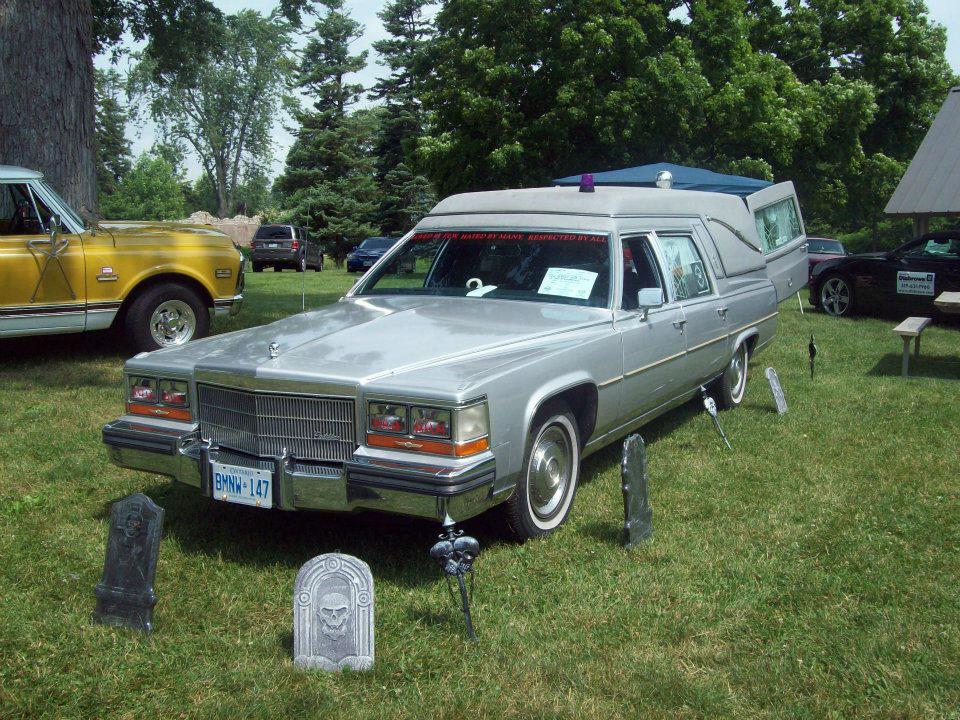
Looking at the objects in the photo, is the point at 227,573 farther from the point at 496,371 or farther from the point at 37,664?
the point at 496,371

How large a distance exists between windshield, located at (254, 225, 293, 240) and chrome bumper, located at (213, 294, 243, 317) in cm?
2094

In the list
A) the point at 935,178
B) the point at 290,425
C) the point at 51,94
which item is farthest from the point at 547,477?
the point at 935,178

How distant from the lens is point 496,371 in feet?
13.7

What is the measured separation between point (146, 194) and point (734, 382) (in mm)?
62976

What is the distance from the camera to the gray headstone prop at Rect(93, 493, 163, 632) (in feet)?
12.0

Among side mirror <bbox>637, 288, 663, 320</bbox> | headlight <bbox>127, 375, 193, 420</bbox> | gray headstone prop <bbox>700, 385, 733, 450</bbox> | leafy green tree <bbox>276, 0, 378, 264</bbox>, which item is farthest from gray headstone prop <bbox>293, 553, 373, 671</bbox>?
leafy green tree <bbox>276, 0, 378, 264</bbox>

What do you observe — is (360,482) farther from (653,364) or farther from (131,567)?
(653,364)

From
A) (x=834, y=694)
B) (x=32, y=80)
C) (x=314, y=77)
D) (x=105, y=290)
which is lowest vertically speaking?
(x=834, y=694)

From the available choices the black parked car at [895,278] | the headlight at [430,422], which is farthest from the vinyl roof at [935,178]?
the headlight at [430,422]

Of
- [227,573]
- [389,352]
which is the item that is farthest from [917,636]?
[227,573]

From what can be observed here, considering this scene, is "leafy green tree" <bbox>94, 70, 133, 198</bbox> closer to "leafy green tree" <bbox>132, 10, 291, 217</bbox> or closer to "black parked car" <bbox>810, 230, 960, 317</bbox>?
"leafy green tree" <bbox>132, 10, 291, 217</bbox>

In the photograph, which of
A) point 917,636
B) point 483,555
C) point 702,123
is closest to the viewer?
point 917,636

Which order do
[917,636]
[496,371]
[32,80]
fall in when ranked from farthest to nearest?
[32,80]
[496,371]
[917,636]

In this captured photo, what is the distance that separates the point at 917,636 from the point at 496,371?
2.00 metres
